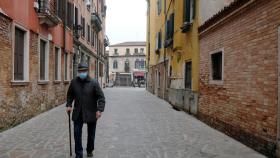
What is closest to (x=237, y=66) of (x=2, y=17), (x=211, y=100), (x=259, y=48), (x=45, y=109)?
(x=259, y=48)

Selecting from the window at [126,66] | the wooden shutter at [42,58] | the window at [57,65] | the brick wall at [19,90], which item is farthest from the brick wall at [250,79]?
the window at [126,66]

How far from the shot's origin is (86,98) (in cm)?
609

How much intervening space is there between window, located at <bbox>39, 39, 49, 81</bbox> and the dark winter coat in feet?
28.7

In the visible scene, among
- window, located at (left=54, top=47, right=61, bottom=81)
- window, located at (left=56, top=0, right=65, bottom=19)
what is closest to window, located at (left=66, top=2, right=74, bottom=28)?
window, located at (left=56, top=0, right=65, bottom=19)

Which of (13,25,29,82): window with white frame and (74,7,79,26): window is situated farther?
(74,7,79,26): window

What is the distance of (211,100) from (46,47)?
7689mm

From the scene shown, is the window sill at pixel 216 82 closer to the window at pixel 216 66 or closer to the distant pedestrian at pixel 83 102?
the window at pixel 216 66

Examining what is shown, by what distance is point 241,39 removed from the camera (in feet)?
27.5

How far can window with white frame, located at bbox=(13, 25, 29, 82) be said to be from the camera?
10.9m

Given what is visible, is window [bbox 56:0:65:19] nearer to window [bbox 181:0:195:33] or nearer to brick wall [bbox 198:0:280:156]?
window [bbox 181:0:195:33]

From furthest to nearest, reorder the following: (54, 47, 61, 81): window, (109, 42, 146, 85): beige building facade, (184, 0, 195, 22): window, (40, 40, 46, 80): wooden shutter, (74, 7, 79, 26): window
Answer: (109, 42, 146, 85): beige building facade, (74, 7, 79, 26): window, (54, 47, 61, 81): window, (184, 0, 195, 22): window, (40, 40, 46, 80): wooden shutter

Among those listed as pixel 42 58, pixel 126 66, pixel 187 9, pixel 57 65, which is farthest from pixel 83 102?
pixel 126 66

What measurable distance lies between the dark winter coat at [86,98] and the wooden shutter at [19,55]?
5463 millimetres

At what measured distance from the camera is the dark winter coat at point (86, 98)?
605cm
